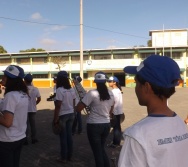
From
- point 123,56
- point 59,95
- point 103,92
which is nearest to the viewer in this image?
point 103,92

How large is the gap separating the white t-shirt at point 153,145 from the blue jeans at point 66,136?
3.91 meters

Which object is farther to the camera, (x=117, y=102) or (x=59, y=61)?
(x=59, y=61)

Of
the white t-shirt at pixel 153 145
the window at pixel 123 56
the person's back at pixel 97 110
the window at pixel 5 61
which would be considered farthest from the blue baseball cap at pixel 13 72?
the window at pixel 5 61

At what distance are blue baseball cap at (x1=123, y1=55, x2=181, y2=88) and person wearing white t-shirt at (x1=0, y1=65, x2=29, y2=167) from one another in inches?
77.4

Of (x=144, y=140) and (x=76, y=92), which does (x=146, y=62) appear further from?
(x=76, y=92)

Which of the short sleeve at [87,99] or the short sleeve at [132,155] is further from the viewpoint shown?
the short sleeve at [87,99]

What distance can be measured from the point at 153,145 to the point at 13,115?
2.09m

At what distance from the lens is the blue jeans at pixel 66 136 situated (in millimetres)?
5207

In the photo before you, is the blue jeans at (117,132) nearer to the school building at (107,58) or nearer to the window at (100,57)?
the school building at (107,58)

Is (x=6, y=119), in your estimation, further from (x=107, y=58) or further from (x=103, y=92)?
(x=107, y=58)

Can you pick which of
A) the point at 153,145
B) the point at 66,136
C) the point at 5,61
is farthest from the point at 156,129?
the point at 5,61

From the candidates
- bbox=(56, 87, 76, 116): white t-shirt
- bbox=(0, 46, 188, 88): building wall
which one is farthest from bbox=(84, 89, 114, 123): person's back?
bbox=(0, 46, 188, 88): building wall

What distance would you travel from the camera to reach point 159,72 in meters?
1.43

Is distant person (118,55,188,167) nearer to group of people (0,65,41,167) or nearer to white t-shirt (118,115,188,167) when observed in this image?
white t-shirt (118,115,188,167)
